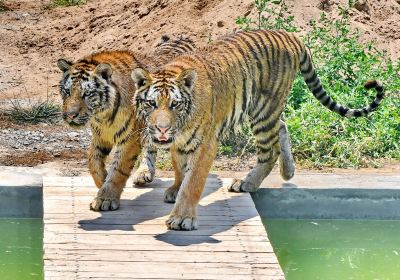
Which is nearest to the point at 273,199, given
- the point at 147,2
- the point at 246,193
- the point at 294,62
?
the point at 246,193

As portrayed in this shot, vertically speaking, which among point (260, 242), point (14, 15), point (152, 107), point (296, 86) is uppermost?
point (152, 107)

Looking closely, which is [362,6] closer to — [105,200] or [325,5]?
[325,5]

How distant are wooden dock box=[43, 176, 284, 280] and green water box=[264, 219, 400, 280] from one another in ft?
1.54

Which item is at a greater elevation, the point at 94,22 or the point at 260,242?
the point at 260,242

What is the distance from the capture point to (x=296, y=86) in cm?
1030

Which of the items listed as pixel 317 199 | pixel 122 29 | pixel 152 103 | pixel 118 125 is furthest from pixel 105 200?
pixel 122 29

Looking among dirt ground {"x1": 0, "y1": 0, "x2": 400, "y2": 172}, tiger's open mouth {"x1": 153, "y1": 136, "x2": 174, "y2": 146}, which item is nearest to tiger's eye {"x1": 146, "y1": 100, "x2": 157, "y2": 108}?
tiger's open mouth {"x1": 153, "y1": 136, "x2": 174, "y2": 146}

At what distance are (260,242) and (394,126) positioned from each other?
369 cm

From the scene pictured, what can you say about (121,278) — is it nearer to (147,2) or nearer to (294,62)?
(294,62)

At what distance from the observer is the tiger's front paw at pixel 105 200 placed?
6910 mm

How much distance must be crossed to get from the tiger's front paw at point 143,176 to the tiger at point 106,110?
50 centimetres

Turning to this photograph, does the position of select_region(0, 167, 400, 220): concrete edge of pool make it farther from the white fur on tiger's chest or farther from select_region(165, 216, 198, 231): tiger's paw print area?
select_region(165, 216, 198, 231): tiger's paw print area

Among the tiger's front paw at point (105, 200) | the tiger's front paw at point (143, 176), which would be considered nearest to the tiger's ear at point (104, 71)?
the tiger's front paw at point (105, 200)

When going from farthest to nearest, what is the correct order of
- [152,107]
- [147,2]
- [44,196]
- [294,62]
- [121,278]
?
[147,2]
[294,62]
[44,196]
[152,107]
[121,278]
